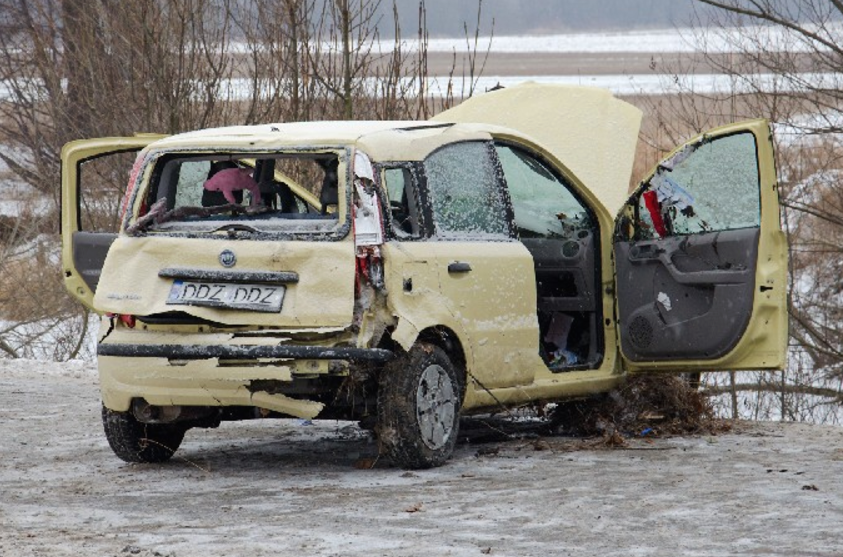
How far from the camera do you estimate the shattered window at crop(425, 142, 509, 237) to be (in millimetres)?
8977

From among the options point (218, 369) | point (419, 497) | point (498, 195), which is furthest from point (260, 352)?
point (498, 195)

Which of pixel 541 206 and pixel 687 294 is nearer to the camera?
pixel 687 294

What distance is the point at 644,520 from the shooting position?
7.23 meters

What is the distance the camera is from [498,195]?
31.1 ft

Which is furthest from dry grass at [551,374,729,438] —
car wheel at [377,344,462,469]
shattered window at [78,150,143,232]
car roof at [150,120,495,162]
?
shattered window at [78,150,143,232]

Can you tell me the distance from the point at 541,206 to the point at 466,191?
1232 millimetres

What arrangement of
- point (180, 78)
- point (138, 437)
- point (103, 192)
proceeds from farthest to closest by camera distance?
point (103, 192) < point (180, 78) < point (138, 437)

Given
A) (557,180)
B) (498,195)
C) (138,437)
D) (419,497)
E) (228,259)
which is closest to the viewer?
(419,497)

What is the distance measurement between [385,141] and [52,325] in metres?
12.6

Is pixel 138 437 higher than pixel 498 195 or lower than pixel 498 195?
lower

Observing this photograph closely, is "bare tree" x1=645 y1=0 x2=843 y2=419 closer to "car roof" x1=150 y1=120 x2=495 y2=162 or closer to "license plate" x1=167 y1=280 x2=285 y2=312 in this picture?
"car roof" x1=150 y1=120 x2=495 y2=162

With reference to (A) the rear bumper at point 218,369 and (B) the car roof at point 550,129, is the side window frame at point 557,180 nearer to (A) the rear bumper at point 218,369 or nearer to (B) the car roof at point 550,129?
(B) the car roof at point 550,129

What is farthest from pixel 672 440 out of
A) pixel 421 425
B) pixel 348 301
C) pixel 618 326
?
pixel 348 301

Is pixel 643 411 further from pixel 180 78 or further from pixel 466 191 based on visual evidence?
pixel 180 78
